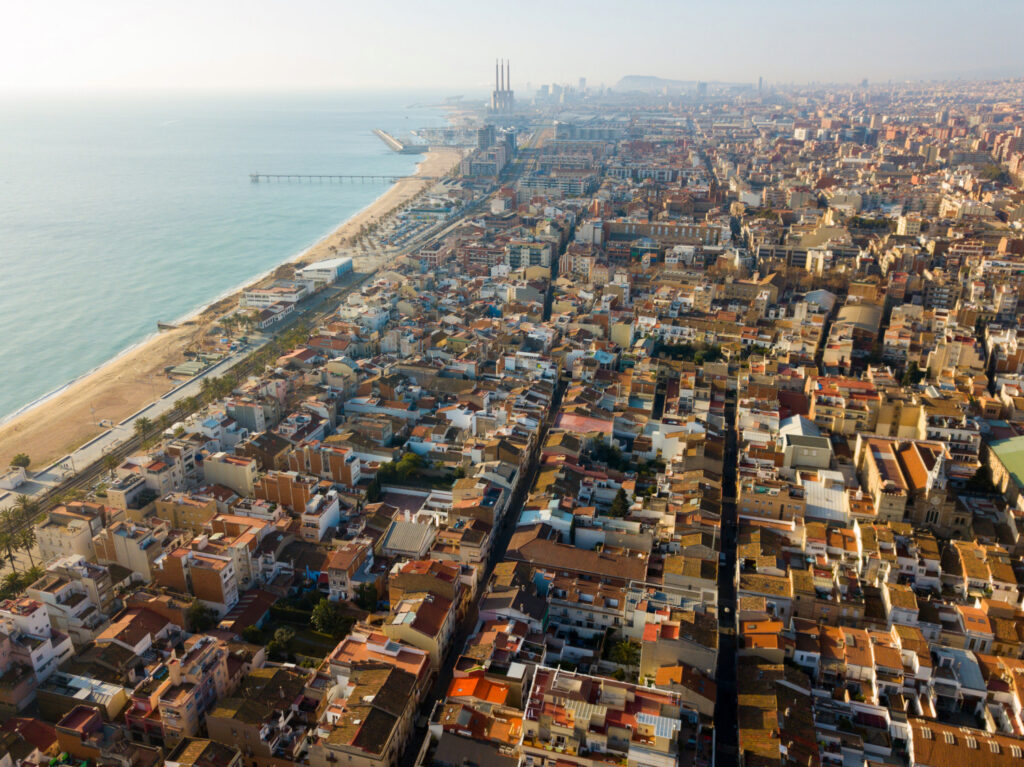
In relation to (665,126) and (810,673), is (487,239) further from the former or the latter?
(665,126)

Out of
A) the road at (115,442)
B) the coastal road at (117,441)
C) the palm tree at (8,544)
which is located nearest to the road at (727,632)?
the palm tree at (8,544)

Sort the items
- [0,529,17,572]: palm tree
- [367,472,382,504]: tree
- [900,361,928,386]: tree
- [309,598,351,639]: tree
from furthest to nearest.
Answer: [900,361,928,386]: tree < [367,472,382,504]: tree < [0,529,17,572]: palm tree < [309,598,351,639]: tree

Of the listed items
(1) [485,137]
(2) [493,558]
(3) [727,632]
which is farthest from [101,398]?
(1) [485,137]

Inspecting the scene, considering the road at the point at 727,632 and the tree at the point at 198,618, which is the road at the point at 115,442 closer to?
the tree at the point at 198,618

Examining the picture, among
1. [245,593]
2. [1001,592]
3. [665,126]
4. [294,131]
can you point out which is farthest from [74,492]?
[294,131]

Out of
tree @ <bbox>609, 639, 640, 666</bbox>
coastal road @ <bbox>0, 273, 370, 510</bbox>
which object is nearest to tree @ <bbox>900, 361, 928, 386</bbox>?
tree @ <bbox>609, 639, 640, 666</bbox>

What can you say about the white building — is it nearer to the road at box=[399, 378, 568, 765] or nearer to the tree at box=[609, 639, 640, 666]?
the road at box=[399, 378, 568, 765]

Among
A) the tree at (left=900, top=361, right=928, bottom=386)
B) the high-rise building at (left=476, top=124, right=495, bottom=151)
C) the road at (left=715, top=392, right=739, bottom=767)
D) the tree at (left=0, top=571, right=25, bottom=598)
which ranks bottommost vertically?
the road at (left=715, top=392, right=739, bottom=767)
